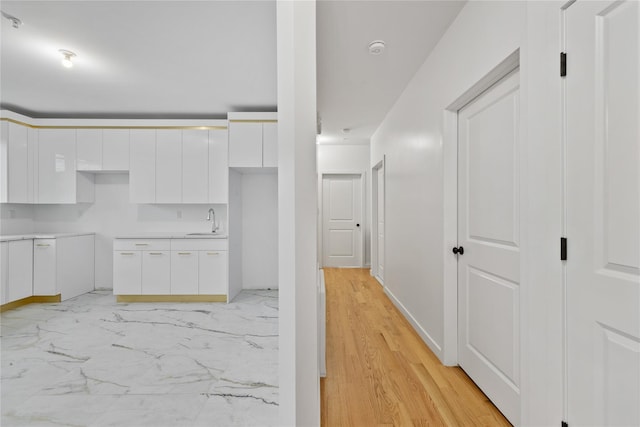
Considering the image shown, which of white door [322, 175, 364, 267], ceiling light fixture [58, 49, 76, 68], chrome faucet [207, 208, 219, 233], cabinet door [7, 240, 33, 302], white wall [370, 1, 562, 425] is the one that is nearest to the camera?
white wall [370, 1, 562, 425]

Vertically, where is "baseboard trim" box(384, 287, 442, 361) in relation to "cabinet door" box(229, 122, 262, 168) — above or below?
below

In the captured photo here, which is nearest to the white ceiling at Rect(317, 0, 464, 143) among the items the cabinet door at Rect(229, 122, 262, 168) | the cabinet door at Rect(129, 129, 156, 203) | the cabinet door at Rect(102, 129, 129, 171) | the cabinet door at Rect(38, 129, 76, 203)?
the cabinet door at Rect(229, 122, 262, 168)

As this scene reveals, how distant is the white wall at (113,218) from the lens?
4.55 metres

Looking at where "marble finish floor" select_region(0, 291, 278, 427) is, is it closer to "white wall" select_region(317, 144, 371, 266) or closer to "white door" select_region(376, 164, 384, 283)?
"white door" select_region(376, 164, 384, 283)

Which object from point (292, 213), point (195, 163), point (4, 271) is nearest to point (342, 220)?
point (195, 163)

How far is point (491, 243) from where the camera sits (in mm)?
1835

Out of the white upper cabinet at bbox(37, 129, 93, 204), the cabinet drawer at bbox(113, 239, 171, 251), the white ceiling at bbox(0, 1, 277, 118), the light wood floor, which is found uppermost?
the white ceiling at bbox(0, 1, 277, 118)

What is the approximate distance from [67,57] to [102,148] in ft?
5.44

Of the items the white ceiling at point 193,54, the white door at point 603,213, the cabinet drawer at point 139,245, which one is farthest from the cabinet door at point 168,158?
the white door at point 603,213

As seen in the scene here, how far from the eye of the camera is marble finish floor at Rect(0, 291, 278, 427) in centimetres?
175

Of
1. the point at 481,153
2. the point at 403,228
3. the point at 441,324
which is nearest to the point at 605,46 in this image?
the point at 481,153

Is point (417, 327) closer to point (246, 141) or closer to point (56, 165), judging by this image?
point (246, 141)

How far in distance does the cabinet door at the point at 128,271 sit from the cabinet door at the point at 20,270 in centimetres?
102

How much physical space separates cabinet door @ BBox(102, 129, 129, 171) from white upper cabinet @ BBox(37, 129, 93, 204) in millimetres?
428
